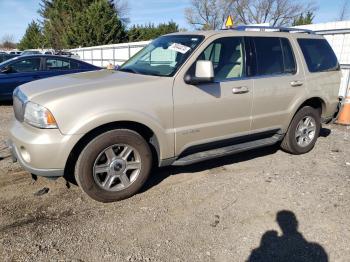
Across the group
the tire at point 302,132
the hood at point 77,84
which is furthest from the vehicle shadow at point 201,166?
the hood at point 77,84

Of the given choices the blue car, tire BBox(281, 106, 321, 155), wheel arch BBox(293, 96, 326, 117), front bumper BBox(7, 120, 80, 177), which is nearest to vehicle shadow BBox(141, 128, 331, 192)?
tire BBox(281, 106, 321, 155)

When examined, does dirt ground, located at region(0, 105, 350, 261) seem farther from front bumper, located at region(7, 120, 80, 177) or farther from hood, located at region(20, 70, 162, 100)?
hood, located at region(20, 70, 162, 100)

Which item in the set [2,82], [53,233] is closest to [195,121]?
[53,233]

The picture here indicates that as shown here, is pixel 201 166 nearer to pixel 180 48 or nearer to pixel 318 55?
pixel 180 48

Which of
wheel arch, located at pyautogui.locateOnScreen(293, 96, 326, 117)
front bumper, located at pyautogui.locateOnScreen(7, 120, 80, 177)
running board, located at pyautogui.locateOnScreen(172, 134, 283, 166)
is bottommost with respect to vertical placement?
running board, located at pyautogui.locateOnScreen(172, 134, 283, 166)

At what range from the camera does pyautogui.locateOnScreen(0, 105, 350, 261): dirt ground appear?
3115mm

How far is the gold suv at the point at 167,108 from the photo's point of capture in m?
3.52

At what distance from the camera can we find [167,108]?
13.0 ft

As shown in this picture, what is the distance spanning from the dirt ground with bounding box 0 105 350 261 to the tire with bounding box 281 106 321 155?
1.69ft

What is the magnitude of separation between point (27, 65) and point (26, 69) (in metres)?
0.11

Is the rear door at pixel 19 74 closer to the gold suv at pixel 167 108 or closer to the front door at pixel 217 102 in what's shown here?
the gold suv at pixel 167 108

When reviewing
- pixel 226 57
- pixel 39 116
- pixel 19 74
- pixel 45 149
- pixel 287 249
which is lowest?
pixel 287 249

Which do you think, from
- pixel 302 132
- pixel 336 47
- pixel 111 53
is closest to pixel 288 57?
pixel 302 132

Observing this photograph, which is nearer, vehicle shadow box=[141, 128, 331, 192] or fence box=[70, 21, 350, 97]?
vehicle shadow box=[141, 128, 331, 192]
